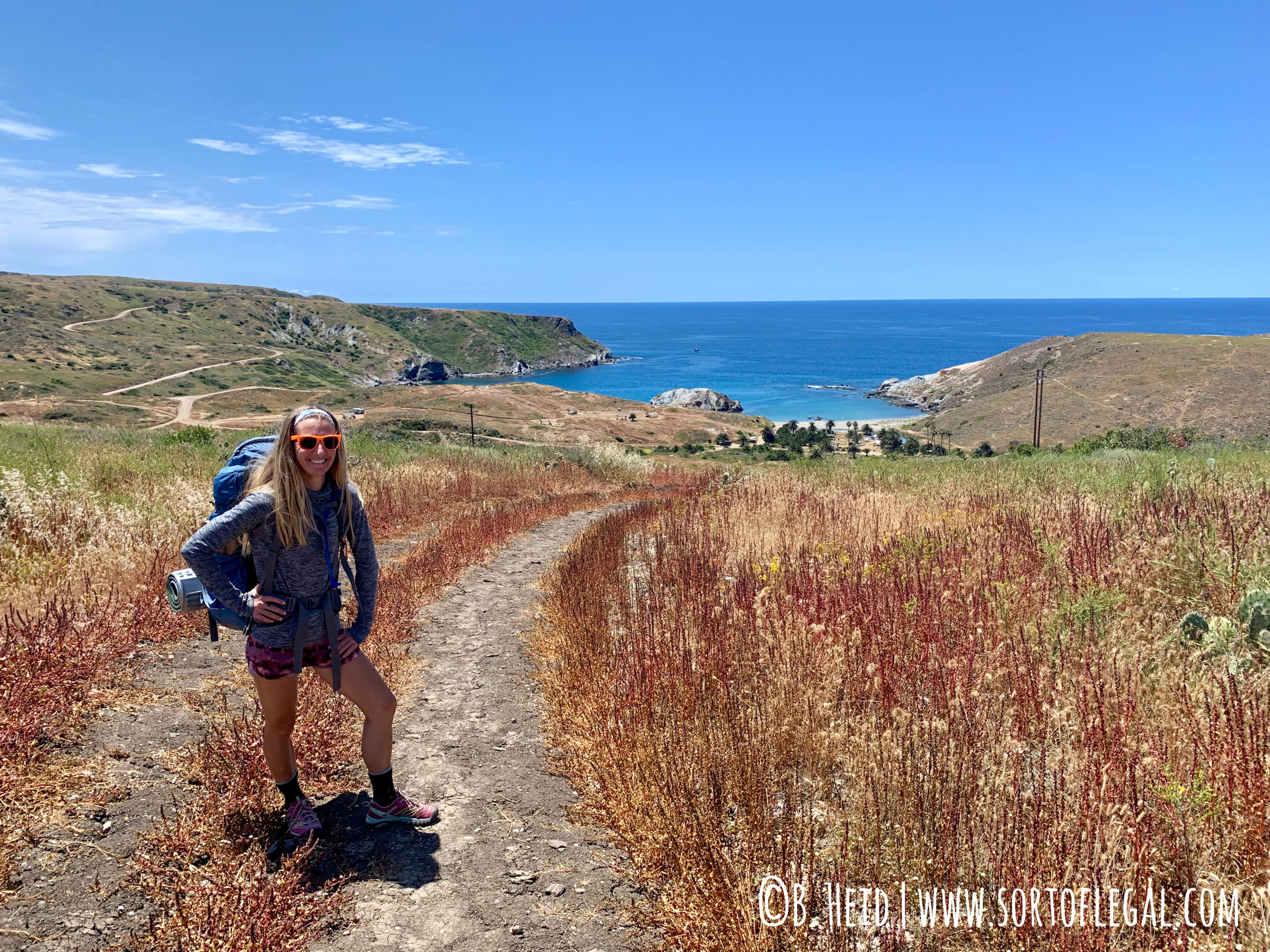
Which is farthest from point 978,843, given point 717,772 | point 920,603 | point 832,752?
point 920,603

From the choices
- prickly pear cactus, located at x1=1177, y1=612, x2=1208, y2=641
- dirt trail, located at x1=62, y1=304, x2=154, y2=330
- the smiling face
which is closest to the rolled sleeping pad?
the smiling face

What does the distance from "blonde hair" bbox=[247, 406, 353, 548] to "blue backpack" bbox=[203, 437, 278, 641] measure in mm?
52

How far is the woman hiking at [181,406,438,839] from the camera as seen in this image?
331 centimetres

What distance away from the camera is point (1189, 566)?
18.0 feet

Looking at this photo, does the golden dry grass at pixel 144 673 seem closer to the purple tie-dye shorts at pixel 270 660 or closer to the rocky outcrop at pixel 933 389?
the purple tie-dye shorts at pixel 270 660

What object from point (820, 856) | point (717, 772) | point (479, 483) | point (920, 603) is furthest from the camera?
point (479, 483)

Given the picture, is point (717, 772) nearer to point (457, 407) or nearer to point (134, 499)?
point (134, 499)

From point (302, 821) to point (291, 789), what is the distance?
0.17m

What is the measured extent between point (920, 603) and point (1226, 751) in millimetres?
2375

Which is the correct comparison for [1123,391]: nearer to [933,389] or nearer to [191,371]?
[933,389]

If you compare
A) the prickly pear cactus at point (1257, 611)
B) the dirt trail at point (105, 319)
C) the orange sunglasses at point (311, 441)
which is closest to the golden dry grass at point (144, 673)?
the orange sunglasses at point (311, 441)

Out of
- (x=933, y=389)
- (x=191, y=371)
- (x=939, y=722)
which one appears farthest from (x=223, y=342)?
(x=939, y=722)

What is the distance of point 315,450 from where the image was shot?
11.1 ft

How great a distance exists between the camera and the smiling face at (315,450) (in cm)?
338
